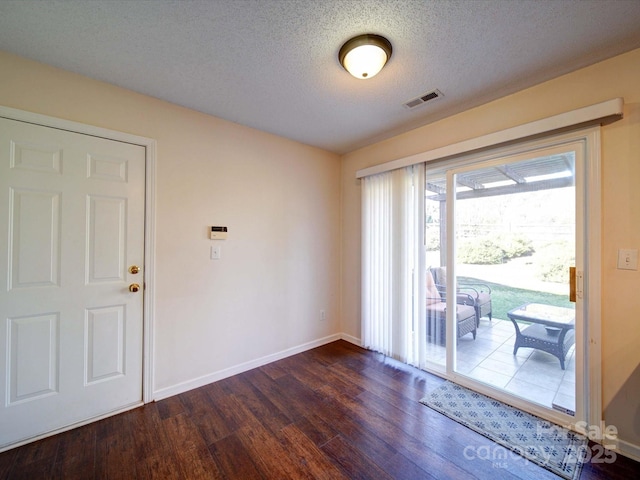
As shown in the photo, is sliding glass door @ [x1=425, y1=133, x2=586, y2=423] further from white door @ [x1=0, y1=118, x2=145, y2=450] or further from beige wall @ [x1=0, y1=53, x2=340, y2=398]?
white door @ [x1=0, y1=118, x2=145, y2=450]

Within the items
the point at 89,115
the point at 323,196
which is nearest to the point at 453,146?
the point at 323,196

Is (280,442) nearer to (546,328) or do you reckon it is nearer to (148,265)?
(148,265)

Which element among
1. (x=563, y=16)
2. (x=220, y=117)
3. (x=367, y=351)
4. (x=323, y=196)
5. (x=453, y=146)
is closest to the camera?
(x=563, y=16)

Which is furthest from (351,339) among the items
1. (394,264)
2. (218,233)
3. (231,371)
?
(218,233)

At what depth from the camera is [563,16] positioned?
54.9 inches

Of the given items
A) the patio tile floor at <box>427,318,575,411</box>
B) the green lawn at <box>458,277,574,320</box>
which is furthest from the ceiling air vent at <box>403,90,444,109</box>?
the patio tile floor at <box>427,318,575,411</box>

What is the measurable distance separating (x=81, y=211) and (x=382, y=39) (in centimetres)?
238

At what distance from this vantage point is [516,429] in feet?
5.98

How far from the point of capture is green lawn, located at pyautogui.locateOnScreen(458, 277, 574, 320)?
1.97 metres

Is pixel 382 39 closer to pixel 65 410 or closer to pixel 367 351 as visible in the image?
pixel 367 351

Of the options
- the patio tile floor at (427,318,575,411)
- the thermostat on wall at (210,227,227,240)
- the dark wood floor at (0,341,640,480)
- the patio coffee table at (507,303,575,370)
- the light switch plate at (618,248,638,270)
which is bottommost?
the dark wood floor at (0,341,640,480)

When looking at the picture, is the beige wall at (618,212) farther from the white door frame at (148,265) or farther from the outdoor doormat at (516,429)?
the white door frame at (148,265)

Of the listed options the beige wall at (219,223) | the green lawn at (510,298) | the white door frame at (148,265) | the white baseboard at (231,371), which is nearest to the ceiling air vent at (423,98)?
the beige wall at (219,223)

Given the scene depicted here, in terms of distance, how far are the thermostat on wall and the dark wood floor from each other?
1.39 m
